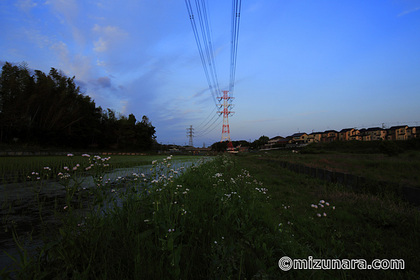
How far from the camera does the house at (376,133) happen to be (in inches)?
3056

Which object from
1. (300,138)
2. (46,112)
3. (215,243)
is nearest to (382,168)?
(215,243)

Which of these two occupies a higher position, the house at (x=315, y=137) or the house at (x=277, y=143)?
the house at (x=315, y=137)

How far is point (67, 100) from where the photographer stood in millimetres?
37812

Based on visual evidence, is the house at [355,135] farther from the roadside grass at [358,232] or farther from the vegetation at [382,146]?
the roadside grass at [358,232]

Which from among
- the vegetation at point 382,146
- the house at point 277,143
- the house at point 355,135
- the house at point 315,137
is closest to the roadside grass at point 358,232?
the vegetation at point 382,146

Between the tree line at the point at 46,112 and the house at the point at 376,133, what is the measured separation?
340 feet

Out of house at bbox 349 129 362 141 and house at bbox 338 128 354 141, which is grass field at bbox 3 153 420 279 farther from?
house at bbox 338 128 354 141

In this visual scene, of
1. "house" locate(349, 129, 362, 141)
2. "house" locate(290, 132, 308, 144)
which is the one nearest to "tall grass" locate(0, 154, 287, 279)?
"house" locate(349, 129, 362, 141)

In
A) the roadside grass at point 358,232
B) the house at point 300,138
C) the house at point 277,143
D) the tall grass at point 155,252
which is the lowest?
the roadside grass at point 358,232

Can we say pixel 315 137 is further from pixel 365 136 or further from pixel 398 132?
pixel 398 132

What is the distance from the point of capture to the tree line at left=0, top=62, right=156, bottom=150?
28.2 metres

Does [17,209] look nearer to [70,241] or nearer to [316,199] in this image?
[70,241]

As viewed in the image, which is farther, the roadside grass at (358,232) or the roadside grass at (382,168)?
the roadside grass at (382,168)

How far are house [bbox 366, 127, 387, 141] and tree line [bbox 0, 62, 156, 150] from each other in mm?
103588
